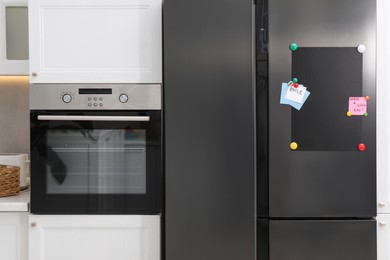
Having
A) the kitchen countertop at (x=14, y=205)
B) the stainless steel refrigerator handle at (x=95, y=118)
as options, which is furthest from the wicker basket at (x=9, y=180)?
the stainless steel refrigerator handle at (x=95, y=118)

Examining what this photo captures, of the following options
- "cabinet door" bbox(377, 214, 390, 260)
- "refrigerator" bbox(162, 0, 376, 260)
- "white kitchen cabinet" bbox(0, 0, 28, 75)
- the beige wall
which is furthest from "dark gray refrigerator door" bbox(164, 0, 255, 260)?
the beige wall

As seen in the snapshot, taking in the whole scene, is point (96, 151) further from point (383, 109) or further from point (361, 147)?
point (383, 109)

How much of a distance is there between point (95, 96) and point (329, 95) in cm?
107

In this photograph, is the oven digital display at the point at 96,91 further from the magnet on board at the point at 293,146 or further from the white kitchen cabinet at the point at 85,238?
the magnet on board at the point at 293,146

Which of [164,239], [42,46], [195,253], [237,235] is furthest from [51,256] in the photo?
[42,46]

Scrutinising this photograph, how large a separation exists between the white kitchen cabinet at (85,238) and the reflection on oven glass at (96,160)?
5.6 inches

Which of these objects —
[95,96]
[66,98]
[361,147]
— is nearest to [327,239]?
[361,147]

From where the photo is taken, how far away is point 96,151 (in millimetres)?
1805

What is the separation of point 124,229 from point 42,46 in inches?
36.6

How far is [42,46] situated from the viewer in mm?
1796

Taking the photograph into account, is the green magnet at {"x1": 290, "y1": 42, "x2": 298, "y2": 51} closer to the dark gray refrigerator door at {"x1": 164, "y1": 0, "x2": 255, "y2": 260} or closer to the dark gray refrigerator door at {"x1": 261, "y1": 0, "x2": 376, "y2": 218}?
the dark gray refrigerator door at {"x1": 261, "y1": 0, "x2": 376, "y2": 218}

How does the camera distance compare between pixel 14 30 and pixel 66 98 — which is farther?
pixel 14 30

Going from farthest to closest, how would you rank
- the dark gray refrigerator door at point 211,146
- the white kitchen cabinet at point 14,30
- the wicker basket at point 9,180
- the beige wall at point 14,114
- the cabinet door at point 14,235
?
the beige wall at point 14,114, the white kitchen cabinet at point 14,30, the wicker basket at point 9,180, the cabinet door at point 14,235, the dark gray refrigerator door at point 211,146

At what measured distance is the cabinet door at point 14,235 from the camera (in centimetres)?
183
